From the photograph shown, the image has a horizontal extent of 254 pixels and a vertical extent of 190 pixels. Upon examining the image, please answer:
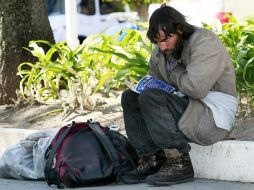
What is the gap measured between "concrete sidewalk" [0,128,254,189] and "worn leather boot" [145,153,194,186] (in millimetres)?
269

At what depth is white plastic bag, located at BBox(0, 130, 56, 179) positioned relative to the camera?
5.23 m

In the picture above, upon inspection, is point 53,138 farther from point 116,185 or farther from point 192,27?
point 192,27

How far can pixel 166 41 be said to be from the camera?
4.79 metres

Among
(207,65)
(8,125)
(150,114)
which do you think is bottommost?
(8,125)

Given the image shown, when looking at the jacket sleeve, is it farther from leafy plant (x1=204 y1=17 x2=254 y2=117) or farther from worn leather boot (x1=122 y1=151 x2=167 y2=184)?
leafy plant (x1=204 y1=17 x2=254 y2=117)

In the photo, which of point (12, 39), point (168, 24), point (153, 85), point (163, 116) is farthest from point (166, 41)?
point (12, 39)

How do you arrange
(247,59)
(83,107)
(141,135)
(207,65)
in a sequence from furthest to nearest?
(83,107)
(247,59)
(141,135)
(207,65)

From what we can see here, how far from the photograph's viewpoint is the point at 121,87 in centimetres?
683

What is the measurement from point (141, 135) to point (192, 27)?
30.9 inches

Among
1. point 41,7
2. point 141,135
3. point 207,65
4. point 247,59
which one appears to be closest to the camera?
point 207,65

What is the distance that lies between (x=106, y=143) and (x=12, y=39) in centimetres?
254

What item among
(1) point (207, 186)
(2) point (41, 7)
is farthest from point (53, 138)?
Answer: (2) point (41, 7)

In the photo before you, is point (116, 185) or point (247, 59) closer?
point (116, 185)

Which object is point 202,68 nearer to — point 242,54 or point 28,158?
point 242,54
